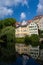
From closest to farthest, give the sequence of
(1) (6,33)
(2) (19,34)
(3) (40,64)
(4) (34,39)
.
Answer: (3) (40,64) → (1) (6,33) → (4) (34,39) → (2) (19,34)

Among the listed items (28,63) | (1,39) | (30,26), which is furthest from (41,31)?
(28,63)

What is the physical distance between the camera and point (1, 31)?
23.0m

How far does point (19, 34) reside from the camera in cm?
3384

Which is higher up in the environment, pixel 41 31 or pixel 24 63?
pixel 41 31

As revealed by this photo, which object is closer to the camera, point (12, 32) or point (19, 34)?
point (12, 32)

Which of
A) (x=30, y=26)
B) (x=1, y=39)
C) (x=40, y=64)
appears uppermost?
(x=30, y=26)

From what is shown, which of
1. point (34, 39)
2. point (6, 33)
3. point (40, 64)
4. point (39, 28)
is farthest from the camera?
point (39, 28)

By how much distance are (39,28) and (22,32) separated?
308 cm

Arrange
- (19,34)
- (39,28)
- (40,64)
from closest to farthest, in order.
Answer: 1. (40,64)
2. (19,34)
3. (39,28)

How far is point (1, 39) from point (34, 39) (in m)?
3.63

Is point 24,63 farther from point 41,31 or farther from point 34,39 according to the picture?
point 41,31

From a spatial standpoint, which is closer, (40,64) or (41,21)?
(40,64)

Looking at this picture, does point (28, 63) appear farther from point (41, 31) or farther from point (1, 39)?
point (41, 31)

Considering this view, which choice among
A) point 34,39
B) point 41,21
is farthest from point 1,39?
point 41,21
